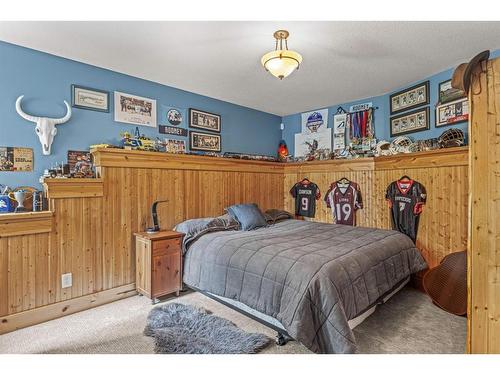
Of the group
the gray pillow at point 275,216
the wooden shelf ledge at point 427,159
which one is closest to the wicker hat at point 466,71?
the wooden shelf ledge at point 427,159

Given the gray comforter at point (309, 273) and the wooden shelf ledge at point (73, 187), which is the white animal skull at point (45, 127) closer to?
the wooden shelf ledge at point (73, 187)

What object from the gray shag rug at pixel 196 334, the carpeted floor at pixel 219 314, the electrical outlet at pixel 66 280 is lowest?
the carpeted floor at pixel 219 314

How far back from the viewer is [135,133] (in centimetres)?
319

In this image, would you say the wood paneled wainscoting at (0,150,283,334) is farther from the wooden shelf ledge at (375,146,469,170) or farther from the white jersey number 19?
the wooden shelf ledge at (375,146,469,170)

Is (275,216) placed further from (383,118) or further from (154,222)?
(383,118)

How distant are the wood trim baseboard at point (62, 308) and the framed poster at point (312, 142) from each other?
3.42 m

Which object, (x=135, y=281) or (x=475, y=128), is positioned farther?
(x=135, y=281)

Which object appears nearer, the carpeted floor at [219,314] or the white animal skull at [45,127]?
the carpeted floor at [219,314]

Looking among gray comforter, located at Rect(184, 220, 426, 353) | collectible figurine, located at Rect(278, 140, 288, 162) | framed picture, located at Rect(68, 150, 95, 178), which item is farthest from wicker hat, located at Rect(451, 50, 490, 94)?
collectible figurine, located at Rect(278, 140, 288, 162)

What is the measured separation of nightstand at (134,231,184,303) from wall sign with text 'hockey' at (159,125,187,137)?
1343 mm

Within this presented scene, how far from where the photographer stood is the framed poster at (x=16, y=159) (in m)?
2.37
